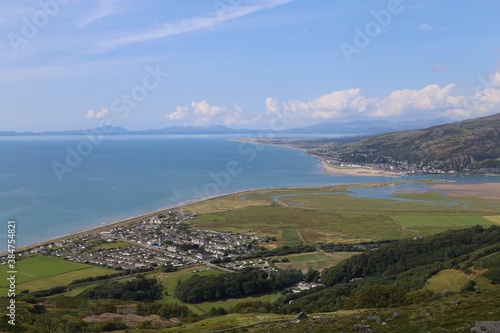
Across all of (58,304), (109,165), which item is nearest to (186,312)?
(58,304)

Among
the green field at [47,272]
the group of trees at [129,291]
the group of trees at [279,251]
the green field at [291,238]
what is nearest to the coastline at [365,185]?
the green field at [47,272]

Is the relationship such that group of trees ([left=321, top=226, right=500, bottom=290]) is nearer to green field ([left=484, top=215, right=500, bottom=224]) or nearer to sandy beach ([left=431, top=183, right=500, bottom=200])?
green field ([left=484, top=215, right=500, bottom=224])

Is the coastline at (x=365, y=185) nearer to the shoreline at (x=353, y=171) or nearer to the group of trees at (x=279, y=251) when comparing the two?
the shoreline at (x=353, y=171)

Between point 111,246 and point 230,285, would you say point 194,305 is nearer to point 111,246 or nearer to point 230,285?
point 230,285

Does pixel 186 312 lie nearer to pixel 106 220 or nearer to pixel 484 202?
pixel 106 220

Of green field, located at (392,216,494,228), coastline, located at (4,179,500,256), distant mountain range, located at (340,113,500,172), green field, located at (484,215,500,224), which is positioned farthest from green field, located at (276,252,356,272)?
distant mountain range, located at (340,113,500,172)
